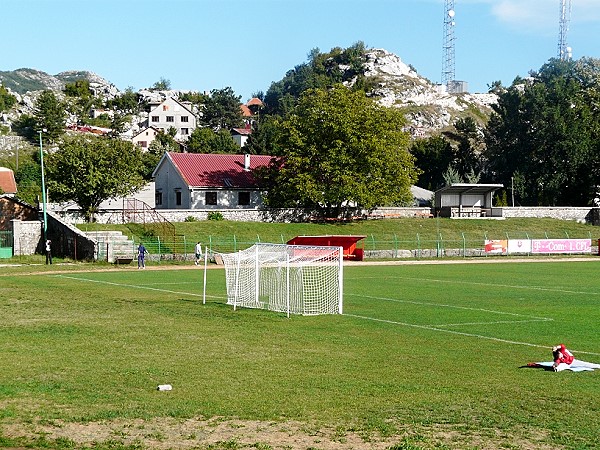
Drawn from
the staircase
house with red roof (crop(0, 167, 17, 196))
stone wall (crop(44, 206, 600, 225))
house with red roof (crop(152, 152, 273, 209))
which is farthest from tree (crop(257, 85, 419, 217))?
house with red roof (crop(0, 167, 17, 196))

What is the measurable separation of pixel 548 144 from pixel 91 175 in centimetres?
6568

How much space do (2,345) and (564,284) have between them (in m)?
30.0

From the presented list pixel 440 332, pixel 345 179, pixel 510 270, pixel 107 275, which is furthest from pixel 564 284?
pixel 345 179

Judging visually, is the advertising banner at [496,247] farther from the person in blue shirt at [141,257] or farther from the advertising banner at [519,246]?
the person in blue shirt at [141,257]

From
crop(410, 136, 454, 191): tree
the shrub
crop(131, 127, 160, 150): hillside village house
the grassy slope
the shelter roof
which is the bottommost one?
the grassy slope

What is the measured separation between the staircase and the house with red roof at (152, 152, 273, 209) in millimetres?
24402

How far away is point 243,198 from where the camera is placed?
299 feet

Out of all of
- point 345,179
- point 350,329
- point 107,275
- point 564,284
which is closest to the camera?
point 350,329

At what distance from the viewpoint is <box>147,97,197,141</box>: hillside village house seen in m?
192

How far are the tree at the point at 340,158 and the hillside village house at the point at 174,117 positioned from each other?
350 feet

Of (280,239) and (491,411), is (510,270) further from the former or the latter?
(491,411)

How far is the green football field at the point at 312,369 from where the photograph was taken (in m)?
12.3

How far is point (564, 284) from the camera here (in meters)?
42.5

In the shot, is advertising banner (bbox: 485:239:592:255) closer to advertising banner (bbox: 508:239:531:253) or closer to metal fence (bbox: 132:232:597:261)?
advertising banner (bbox: 508:239:531:253)
